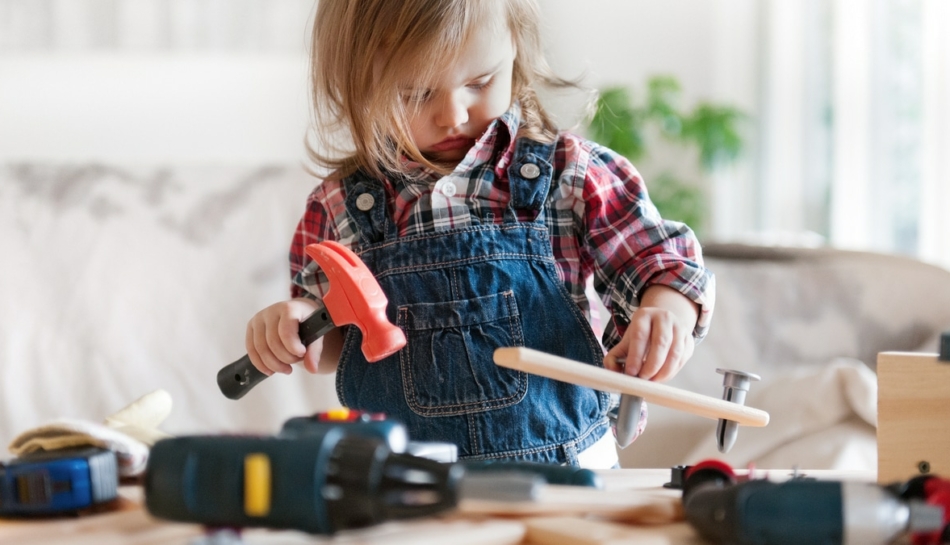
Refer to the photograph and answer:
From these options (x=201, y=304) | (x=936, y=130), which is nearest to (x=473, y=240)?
(x=201, y=304)

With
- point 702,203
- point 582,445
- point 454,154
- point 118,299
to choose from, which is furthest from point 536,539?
point 702,203

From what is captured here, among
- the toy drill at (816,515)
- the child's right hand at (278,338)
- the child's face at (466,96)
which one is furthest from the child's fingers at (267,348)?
the toy drill at (816,515)

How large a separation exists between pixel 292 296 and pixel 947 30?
1949 mm

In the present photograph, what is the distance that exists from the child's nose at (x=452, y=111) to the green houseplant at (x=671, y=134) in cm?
170

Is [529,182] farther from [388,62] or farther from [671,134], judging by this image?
[671,134]

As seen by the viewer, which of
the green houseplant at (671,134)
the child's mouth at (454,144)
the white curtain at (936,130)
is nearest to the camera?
the child's mouth at (454,144)

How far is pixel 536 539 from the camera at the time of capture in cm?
47

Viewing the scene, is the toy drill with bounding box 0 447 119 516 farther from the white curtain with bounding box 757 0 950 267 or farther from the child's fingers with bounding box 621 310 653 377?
the white curtain with bounding box 757 0 950 267

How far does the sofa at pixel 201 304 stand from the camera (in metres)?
1.52

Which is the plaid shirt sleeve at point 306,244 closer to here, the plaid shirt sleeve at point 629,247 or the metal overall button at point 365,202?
the metal overall button at point 365,202

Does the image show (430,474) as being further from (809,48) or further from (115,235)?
(809,48)

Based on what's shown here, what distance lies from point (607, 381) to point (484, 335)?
0.28 metres

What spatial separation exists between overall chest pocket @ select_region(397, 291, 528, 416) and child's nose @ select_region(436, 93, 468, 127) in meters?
0.16

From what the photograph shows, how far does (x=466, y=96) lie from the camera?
0.84m
